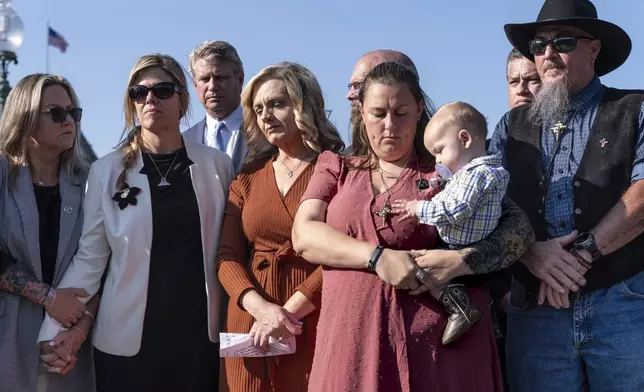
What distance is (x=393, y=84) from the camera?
11.8 ft

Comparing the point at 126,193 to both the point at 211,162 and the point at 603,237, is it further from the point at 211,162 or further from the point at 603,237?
the point at 603,237

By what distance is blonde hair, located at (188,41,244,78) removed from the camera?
620cm

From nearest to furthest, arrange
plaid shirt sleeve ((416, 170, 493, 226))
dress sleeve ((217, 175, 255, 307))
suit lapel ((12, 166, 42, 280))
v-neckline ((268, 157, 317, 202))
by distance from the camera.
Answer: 1. plaid shirt sleeve ((416, 170, 493, 226))
2. dress sleeve ((217, 175, 255, 307))
3. v-neckline ((268, 157, 317, 202))
4. suit lapel ((12, 166, 42, 280))

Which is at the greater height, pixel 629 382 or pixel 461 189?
pixel 461 189

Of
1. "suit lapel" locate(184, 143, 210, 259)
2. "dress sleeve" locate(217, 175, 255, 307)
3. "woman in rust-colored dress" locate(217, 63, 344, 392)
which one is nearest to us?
"woman in rust-colored dress" locate(217, 63, 344, 392)

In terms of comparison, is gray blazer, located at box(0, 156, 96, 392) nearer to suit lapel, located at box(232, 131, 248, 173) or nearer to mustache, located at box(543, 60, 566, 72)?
suit lapel, located at box(232, 131, 248, 173)

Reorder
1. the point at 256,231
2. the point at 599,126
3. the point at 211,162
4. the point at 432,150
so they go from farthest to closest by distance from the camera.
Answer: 1. the point at 211,162
2. the point at 256,231
3. the point at 599,126
4. the point at 432,150

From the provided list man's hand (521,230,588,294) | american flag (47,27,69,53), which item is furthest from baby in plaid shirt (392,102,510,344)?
american flag (47,27,69,53)

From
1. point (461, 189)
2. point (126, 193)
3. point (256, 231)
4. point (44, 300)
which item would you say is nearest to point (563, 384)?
point (461, 189)

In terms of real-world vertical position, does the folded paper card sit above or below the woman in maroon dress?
below

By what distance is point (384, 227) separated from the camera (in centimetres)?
346

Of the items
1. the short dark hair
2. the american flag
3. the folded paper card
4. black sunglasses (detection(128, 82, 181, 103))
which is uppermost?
the american flag

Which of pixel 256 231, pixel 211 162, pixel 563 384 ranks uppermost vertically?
pixel 211 162

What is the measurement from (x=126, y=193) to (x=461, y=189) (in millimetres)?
1986
